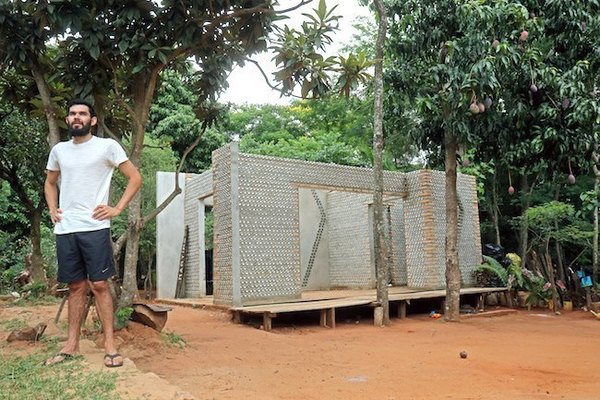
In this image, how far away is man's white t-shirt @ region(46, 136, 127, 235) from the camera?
3168 millimetres

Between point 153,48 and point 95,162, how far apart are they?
1.41 metres

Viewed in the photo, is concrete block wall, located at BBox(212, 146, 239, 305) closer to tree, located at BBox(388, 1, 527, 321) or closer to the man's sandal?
tree, located at BBox(388, 1, 527, 321)

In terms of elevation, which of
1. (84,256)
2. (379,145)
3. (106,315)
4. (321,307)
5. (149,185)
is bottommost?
(321,307)

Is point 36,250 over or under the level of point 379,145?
under

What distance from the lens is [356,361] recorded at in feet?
16.4

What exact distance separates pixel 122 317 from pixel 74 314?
3.94ft

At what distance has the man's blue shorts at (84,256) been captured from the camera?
3178mm

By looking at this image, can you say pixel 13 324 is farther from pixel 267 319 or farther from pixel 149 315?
pixel 267 319

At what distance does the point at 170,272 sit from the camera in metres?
11.5

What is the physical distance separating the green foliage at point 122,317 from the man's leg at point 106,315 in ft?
3.90

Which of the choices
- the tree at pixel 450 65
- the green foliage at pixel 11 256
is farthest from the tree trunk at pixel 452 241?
the green foliage at pixel 11 256

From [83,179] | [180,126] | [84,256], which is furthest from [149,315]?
[180,126]

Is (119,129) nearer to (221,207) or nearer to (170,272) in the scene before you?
(221,207)

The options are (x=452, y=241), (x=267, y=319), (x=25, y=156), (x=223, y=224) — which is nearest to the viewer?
(x=267, y=319)
